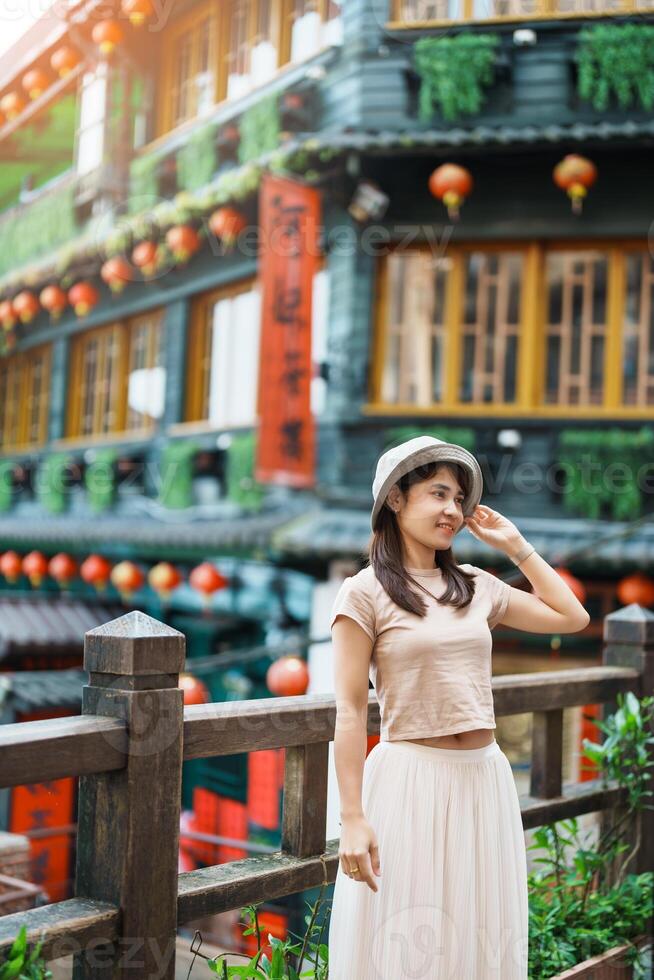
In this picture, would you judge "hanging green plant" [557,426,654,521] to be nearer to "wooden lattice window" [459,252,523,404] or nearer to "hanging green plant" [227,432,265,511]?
"wooden lattice window" [459,252,523,404]

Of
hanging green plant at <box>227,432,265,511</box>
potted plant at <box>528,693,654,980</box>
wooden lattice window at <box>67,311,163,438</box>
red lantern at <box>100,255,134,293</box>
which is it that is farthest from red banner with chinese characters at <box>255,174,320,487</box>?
potted plant at <box>528,693,654,980</box>

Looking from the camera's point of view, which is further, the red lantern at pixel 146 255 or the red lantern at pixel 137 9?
the red lantern at pixel 146 255

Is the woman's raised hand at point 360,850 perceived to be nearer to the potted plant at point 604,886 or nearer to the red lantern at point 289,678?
the potted plant at point 604,886

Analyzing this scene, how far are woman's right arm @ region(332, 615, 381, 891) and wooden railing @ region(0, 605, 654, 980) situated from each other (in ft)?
1.37

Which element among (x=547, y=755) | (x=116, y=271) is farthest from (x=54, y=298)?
(x=547, y=755)

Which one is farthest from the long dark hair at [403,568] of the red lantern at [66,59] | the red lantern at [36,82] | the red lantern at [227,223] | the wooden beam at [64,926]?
the red lantern at [36,82]

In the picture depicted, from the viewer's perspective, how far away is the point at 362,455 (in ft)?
31.9

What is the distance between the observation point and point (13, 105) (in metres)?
15.2

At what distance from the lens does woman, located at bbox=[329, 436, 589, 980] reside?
2.68 meters

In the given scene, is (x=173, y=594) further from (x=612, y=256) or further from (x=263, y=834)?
(x=612, y=256)

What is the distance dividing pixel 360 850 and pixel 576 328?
24.9ft

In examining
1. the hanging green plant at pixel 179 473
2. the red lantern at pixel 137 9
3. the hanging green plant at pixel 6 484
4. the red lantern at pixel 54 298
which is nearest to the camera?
the red lantern at pixel 137 9

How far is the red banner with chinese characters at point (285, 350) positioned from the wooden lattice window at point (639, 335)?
2.67m

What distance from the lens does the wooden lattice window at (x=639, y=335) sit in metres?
9.35
